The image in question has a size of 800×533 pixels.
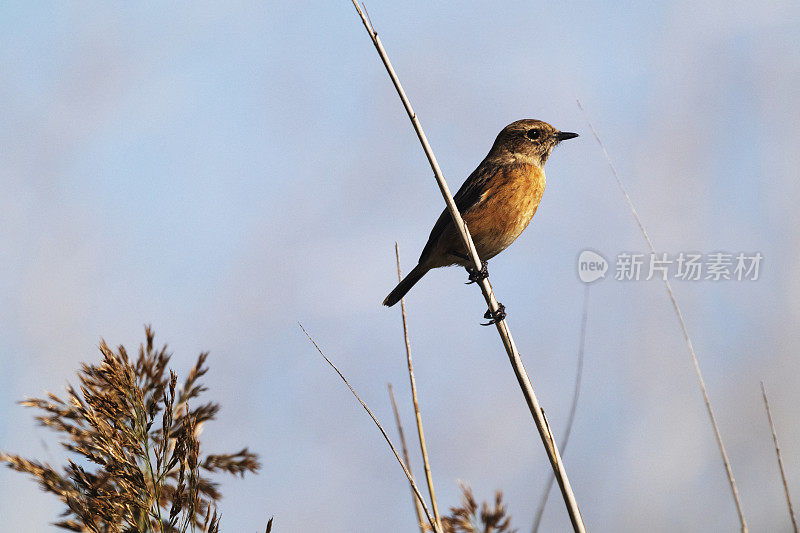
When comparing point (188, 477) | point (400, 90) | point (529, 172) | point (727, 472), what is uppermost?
point (529, 172)

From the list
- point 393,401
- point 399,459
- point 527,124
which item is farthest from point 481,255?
point 399,459

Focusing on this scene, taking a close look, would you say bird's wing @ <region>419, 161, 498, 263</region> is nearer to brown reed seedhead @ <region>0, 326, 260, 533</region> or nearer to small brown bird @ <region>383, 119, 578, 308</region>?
small brown bird @ <region>383, 119, 578, 308</region>

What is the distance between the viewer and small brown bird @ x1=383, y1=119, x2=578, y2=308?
14.3 feet

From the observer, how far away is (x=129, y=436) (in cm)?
207

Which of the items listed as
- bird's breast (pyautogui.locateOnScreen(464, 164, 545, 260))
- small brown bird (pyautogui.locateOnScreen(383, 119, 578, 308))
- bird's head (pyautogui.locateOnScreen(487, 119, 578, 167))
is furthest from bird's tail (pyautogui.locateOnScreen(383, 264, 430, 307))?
bird's head (pyautogui.locateOnScreen(487, 119, 578, 167))

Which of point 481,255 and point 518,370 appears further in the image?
point 481,255

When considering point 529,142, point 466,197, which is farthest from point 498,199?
point 529,142

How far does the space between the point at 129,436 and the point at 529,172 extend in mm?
3218

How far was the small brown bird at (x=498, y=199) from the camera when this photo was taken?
4355 millimetres

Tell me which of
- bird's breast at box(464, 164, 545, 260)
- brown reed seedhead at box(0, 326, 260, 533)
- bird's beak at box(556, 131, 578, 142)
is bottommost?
brown reed seedhead at box(0, 326, 260, 533)

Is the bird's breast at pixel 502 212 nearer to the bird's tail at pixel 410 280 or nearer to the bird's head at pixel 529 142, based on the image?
the bird's head at pixel 529 142

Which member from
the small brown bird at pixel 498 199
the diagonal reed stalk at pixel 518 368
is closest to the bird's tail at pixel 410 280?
the small brown bird at pixel 498 199

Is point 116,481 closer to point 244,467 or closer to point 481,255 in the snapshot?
point 244,467

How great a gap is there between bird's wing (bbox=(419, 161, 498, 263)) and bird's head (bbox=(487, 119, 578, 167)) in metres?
0.16
